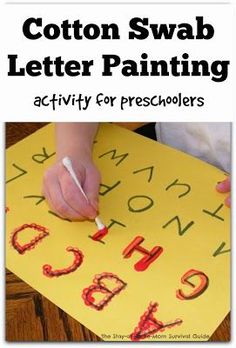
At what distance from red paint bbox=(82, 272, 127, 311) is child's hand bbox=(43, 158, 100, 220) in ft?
0.25

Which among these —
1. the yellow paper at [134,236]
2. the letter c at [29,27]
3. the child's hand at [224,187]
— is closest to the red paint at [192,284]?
the yellow paper at [134,236]

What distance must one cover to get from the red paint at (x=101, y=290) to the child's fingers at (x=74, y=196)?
0.25 feet

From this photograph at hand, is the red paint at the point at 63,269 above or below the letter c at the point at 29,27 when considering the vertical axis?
below

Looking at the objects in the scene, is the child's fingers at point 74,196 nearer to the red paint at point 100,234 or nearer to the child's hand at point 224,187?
the red paint at point 100,234

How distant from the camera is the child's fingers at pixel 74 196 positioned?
1.55ft

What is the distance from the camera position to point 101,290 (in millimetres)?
408

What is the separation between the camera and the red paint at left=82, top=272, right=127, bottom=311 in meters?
0.40

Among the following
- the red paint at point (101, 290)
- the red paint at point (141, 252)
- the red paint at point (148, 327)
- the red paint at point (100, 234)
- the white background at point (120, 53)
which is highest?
the white background at point (120, 53)

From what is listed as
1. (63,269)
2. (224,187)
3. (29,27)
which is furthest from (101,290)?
(29,27)

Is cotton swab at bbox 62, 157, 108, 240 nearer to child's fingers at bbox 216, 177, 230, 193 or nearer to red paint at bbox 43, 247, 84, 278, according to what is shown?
red paint at bbox 43, 247, 84, 278

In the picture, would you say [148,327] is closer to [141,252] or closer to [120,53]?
[141,252]

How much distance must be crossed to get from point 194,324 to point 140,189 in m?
0.17

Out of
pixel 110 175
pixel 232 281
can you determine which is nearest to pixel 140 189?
pixel 110 175

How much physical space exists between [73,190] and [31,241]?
0.07m
